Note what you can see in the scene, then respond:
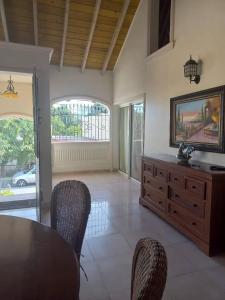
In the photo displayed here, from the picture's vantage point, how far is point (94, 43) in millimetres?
6199

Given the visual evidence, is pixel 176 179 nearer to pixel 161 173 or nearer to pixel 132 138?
pixel 161 173

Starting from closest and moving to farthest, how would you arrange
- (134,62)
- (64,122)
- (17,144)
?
(17,144), (134,62), (64,122)

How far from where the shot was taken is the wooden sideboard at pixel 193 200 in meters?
2.68

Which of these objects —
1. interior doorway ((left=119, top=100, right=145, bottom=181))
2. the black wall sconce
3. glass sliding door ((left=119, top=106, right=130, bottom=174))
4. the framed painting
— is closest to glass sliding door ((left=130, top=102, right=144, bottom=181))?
interior doorway ((left=119, top=100, right=145, bottom=181))

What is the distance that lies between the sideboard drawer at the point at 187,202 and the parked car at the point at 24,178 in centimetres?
310

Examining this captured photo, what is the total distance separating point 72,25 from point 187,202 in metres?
4.67

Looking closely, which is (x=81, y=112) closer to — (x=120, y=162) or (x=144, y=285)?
(x=120, y=162)

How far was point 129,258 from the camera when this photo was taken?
2668 mm

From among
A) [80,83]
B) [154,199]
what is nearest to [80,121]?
[80,83]

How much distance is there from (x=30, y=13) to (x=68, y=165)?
394 cm

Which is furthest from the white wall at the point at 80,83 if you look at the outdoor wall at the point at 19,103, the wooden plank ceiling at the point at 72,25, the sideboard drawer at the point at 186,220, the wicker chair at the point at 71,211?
the wicker chair at the point at 71,211

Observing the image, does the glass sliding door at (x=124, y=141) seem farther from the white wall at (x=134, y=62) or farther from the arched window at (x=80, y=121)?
the arched window at (x=80, y=121)

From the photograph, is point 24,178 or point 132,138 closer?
point 24,178

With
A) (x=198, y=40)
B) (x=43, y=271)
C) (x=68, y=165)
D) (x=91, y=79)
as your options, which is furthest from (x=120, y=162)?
(x=43, y=271)
